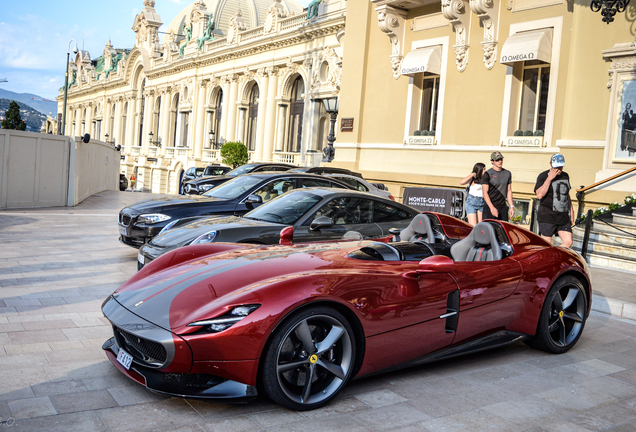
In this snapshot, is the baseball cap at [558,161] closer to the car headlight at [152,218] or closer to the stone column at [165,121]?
the car headlight at [152,218]

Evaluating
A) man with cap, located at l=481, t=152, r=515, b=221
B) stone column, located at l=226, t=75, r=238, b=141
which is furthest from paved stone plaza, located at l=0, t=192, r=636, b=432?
stone column, located at l=226, t=75, r=238, b=141

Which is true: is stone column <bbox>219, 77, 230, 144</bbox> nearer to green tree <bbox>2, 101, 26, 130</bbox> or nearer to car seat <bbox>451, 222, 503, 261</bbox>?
car seat <bbox>451, 222, 503, 261</bbox>

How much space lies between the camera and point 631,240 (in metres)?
10.2

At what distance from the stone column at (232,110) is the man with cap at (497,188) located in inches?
1368

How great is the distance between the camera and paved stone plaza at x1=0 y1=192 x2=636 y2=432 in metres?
3.30

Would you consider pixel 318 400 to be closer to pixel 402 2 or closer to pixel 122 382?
pixel 122 382

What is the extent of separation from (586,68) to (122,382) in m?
12.1

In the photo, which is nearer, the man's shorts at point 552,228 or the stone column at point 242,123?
the man's shorts at point 552,228

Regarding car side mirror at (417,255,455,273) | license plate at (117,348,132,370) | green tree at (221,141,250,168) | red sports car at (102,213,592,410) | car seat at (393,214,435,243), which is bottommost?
license plate at (117,348,132,370)

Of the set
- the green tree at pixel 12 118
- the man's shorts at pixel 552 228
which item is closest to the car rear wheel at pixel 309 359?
the man's shorts at pixel 552 228

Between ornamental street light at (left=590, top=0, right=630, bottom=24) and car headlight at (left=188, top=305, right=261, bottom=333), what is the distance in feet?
34.6

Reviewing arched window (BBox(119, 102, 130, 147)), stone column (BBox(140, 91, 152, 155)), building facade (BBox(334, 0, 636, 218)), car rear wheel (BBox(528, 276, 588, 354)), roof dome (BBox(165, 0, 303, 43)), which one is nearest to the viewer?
car rear wheel (BBox(528, 276, 588, 354))

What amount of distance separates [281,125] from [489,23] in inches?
937

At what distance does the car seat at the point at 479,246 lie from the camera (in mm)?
4867
